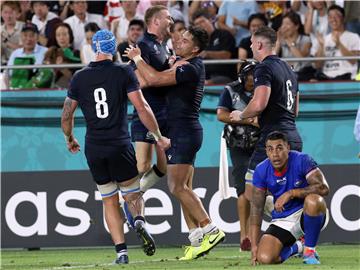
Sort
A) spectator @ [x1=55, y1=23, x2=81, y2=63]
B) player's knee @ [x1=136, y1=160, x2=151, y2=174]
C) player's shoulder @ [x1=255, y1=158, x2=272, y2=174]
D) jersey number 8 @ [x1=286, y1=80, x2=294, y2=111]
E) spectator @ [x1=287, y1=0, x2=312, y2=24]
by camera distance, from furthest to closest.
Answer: spectator @ [x1=55, y1=23, x2=81, y2=63] → spectator @ [x1=287, y1=0, x2=312, y2=24] → player's knee @ [x1=136, y1=160, x2=151, y2=174] → jersey number 8 @ [x1=286, y1=80, x2=294, y2=111] → player's shoulder @ [x1=255, y1=158, x2=272, y2=174]

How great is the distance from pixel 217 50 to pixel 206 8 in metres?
0.96

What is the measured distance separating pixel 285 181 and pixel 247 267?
1.02 meters

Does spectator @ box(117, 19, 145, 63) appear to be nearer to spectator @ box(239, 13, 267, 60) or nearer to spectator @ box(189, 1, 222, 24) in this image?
spectator @ box(189, 1, 222, 24)

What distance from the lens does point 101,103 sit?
11250mm

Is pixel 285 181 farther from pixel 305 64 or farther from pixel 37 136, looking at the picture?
pixel 37 136

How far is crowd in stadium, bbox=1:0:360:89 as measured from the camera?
15.8 meters

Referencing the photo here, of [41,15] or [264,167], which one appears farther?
[41,15]

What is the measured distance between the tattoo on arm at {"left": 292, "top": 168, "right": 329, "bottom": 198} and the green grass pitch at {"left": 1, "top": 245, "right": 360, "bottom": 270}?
733 millimetres

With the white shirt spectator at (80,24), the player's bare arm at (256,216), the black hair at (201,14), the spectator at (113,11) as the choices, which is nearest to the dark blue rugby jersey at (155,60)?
the player's bare arm at (256,216)

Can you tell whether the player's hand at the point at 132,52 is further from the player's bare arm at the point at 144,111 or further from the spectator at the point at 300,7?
the spectator at the point at 300,7

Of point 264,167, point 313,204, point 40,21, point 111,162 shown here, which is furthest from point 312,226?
point 40,21

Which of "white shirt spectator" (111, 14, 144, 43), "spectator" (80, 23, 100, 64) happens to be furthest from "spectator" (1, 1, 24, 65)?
"white shirt spectator" (111, 14, 144, 43)

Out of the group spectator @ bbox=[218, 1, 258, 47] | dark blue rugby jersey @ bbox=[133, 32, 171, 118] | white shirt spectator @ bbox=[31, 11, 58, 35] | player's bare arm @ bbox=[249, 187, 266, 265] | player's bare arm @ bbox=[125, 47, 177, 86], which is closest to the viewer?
player's bare arm @ bbox=[249, 187, 266, 265]

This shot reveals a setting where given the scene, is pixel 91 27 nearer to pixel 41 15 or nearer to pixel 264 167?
pixel 41 15
